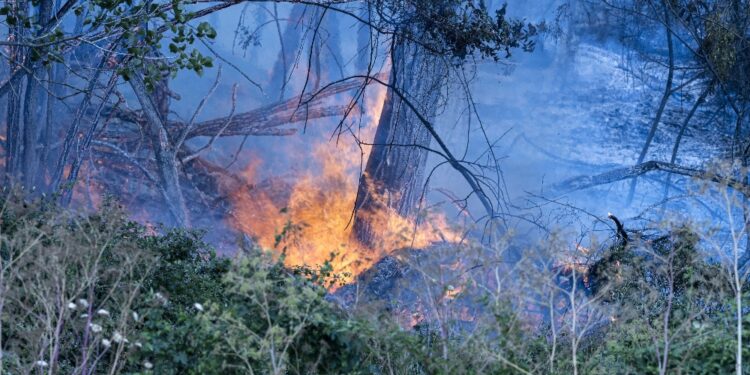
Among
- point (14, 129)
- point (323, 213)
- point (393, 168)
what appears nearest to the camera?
point (14, 129)

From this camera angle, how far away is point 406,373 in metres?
4.66

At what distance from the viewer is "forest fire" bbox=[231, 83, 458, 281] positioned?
10695 millimetres

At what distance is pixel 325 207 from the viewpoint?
1114 cm

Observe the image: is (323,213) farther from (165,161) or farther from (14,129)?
(14,129)

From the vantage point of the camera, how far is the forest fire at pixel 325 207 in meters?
10.7

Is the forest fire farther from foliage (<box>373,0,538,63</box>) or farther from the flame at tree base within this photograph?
foliage (<box>373,0,538,63</box>)

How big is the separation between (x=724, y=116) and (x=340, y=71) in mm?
5929

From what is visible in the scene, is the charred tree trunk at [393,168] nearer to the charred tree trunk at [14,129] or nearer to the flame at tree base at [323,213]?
the flame at tree base at [323,213]

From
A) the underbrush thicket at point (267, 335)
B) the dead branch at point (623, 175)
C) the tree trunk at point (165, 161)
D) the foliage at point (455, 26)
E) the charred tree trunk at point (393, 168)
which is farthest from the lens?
the charred tree trunk at point (393, 168)

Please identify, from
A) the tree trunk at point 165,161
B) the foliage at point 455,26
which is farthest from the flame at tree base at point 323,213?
the foliage at point 455,26

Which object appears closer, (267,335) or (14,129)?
(267,335)

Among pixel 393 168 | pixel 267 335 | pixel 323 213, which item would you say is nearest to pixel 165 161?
pixel 323 213

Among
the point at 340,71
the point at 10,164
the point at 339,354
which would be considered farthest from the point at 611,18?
the point at 339,354

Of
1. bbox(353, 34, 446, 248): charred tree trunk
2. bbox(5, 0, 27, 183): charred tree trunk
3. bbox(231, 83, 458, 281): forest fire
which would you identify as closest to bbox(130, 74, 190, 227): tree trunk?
bbox(231, 83, 458, 281): forest fire
